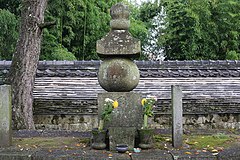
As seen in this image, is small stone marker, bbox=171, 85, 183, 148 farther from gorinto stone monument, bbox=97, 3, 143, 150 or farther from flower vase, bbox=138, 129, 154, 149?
gorinto stone monument, bbox=97, 3, 143, 150

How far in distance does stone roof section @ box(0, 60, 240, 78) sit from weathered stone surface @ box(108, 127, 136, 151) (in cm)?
503

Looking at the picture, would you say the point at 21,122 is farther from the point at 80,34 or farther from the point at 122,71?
the point at 80,34

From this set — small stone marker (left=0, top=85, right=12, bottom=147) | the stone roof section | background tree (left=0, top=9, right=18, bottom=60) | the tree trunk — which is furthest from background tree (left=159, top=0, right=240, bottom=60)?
small stone marker (left=0, top=85, right=12, bottom=147)

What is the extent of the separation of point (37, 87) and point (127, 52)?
4.52m

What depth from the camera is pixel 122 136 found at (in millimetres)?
5031

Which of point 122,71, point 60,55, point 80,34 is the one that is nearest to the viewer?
point 122,71

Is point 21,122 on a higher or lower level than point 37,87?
lower

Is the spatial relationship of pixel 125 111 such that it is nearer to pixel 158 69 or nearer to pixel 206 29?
pixel 158 69

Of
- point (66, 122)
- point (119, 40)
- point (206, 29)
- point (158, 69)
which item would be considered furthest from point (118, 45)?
point (206, 29)

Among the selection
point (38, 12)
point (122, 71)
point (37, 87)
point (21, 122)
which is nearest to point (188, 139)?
point (122, 71)

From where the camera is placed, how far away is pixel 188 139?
18.5ft

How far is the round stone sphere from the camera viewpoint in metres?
5.27

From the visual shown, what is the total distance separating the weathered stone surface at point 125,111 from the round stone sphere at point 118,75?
10 cm

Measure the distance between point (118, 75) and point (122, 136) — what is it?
34.9 inches
